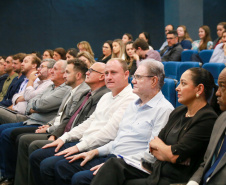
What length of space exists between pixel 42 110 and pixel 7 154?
1.78ft

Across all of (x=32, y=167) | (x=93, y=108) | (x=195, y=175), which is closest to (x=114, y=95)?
(x=93, y=108)

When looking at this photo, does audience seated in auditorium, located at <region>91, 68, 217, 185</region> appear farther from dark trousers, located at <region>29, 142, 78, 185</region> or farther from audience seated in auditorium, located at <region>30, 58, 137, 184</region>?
dark trousers, located at <region>29, 142, 78, 185</region>

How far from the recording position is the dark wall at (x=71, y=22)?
9320mm

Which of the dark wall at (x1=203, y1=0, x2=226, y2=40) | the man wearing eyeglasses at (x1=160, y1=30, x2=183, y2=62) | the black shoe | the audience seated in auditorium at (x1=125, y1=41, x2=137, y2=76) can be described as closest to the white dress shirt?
the black shoe

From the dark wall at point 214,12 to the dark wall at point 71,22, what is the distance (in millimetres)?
1533

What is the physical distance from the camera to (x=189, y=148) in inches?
Result: 75.2

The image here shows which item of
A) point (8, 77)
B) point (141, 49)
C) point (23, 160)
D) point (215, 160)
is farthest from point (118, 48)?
point (215, 160)

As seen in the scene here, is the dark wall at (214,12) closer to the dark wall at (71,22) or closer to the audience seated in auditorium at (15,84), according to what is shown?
Answer: the dark wall at (71,22)

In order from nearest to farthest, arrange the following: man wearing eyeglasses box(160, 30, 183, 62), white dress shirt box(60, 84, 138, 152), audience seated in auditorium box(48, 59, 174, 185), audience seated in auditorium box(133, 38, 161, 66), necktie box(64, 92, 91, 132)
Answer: audience seated in auditorium box(48, 59, 174, 185)
white dress shirt box(60, 84, 138, 152)
necktie box(64, 92, 91, 132)
audience seated in auditorium box(133, 38, 161, 66)
man wearing eyeglasses box(160, 30, 183, 62)

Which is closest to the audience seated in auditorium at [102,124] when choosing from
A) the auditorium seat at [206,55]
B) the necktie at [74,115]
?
the necktie at [74,115]

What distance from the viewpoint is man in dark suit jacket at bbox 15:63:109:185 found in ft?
10.0

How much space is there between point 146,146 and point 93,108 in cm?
84

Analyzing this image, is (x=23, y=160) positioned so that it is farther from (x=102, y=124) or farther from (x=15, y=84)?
(x=15, y=84)

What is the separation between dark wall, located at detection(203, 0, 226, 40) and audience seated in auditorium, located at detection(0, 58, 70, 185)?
196 inches
